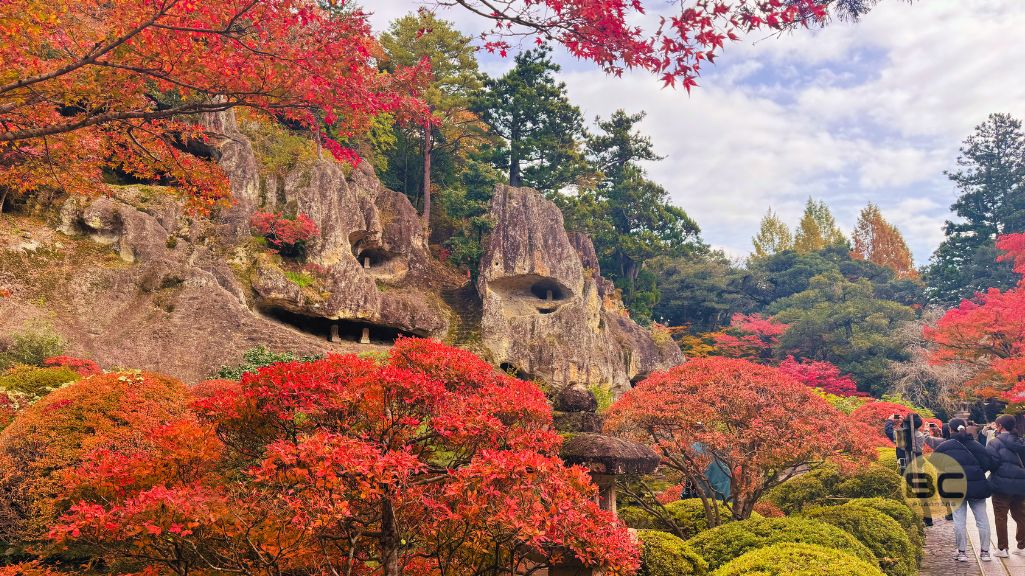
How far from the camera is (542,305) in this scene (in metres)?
21.0

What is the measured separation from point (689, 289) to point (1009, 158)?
20.5 meters

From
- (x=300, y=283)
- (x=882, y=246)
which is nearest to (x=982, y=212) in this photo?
(x=882, y=246)

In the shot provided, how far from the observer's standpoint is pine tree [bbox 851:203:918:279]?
42719mm

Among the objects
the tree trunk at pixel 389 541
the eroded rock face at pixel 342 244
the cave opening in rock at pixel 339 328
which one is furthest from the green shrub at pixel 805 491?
the eroded rock face at pixel 342 244

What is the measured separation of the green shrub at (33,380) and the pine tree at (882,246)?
46.7 metres

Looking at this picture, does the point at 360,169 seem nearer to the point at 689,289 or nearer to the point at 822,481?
the point at 822,481

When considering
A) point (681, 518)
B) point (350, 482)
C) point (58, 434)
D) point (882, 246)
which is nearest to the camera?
point (350, 482)

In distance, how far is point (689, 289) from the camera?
99.7 ft

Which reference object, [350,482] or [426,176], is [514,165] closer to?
[426,176]

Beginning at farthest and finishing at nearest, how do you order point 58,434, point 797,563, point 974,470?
point 974,470, point 58,434, point 797,563

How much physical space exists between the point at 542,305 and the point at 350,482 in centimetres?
1775

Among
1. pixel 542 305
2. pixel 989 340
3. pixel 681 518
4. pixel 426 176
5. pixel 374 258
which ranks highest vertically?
pixel 426 176

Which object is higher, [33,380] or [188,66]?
[188,66]

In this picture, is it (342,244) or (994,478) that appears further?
(342,244)
